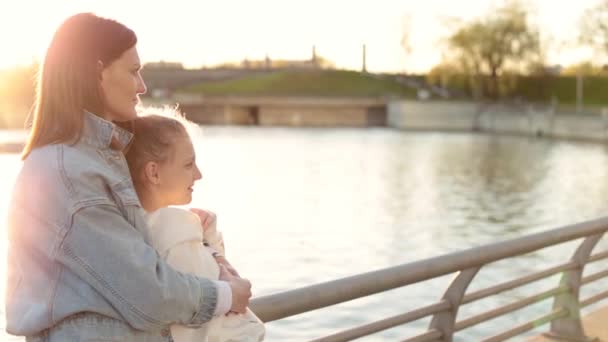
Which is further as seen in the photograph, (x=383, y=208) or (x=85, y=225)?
(x=383, y=208)

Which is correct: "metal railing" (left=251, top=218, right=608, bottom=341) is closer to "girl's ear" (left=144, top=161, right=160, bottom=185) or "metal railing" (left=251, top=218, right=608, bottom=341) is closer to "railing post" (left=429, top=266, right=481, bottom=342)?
"railing post" (left=429, top=266, right=481, bottom=342)

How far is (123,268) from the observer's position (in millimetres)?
2314

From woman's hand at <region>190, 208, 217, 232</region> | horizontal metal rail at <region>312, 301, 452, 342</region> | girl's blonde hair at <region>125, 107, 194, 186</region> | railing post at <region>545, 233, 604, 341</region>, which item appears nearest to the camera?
girl's blonde hair at <region>125, 107, 194, 186</region>

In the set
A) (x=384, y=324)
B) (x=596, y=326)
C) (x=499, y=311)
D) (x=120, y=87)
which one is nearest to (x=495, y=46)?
(x=596, y=326)

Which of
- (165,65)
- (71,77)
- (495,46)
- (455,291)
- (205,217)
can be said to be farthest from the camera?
(165,65)

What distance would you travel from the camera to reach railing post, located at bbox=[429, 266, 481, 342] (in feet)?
14.3

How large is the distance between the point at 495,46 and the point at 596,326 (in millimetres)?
84226

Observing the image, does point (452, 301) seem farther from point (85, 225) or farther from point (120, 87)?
point (85, 225)

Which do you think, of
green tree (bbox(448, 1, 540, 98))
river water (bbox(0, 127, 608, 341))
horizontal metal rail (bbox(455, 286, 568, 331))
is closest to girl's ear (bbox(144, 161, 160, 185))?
river water (bbox(0, 127, 608, 341))

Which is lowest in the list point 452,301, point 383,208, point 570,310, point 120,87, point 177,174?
point 383,208

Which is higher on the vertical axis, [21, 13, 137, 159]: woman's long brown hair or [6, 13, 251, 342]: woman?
[21, 13, 137, 159]: woman's long brown hair

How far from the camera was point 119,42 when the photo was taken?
2.49 metres

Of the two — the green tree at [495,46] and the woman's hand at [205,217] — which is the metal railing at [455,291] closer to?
the woman's hand at [205,217]

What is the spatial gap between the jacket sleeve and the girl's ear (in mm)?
263
